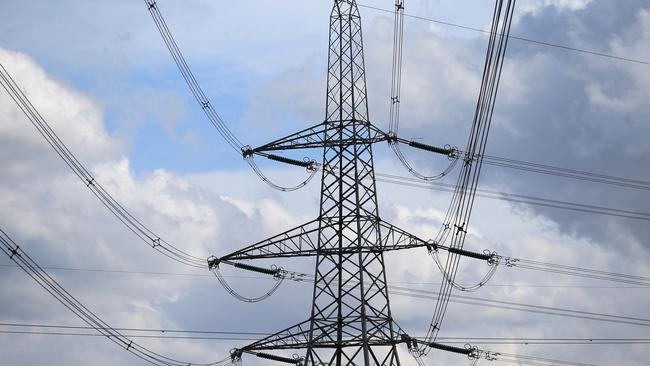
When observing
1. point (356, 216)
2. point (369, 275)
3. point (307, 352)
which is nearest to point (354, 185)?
point (356, 216)

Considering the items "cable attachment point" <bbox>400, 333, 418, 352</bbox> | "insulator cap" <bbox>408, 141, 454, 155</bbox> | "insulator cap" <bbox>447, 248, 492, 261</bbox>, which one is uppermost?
"insulator cap" <bbox>408, 141, 454, 155</bbox>

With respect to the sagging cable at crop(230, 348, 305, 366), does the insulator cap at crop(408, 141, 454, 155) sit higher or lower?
higher

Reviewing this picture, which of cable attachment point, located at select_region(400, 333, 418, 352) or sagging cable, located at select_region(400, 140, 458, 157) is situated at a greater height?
sagging cable, located at select_region(400, 140, 458, 157)

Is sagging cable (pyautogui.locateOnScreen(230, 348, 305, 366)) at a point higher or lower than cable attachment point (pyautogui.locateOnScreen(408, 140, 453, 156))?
lower

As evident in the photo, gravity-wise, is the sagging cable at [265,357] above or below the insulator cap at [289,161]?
below

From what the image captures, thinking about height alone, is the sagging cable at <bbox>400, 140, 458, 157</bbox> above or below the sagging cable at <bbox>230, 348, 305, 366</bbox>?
above

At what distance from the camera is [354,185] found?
58812 millimetres

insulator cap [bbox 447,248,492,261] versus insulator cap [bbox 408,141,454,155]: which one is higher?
insulator cap [bbox 408,141,454,155]

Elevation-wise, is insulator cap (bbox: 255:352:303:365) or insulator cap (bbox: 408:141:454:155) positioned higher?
insulator cap (bbox: 408:141:454:155)

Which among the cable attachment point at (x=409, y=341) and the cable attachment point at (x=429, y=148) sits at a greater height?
the cable attachment point at (x=429, y=148)

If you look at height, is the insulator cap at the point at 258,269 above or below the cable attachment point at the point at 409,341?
above

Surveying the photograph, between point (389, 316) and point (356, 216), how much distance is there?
6809mm

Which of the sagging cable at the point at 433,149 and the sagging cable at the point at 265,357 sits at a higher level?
the sagging cable at the point at 433,149

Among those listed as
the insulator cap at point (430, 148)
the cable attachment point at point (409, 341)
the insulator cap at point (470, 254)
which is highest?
the insulator cap at point (430, 148)
